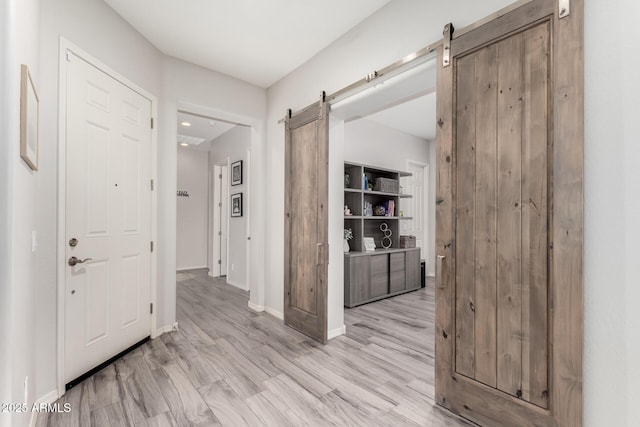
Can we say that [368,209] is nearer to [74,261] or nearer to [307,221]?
[307,221]

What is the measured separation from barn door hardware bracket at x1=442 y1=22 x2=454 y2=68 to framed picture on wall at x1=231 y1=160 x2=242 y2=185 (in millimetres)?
3973

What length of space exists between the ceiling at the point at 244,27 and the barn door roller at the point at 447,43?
2.31 feet

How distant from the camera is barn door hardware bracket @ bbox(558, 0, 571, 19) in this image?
1.38 metres

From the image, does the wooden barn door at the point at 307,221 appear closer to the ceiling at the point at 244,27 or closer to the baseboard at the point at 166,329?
the ceiling at the point at 244,27

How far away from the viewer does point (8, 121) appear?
1068 millimetres

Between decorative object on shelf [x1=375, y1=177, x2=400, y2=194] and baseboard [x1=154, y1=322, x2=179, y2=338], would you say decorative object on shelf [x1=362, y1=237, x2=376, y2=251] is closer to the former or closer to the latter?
decorative object on shelf [x1=375, y1=177, x2=400, y2=194]

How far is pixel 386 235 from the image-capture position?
5016 millimetres

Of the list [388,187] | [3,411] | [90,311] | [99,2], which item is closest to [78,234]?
[90,311]

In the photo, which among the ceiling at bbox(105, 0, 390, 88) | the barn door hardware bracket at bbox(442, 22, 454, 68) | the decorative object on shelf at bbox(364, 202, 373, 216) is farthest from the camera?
the decorative object on shelf at bbox(364, 202, 373, 216)

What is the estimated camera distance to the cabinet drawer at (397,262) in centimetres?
454

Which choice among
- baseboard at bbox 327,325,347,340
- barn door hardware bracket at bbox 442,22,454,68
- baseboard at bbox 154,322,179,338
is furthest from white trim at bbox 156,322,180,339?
barn door hardware bracket at bbox 442,22,454,68

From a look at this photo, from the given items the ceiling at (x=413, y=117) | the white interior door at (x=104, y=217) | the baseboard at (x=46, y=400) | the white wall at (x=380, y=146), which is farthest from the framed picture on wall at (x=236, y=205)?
the baseboard at (x=46, y=400)

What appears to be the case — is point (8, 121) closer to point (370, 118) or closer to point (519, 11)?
point (519, 11)

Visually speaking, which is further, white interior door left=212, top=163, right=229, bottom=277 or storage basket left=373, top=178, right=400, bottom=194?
white interior door left=212, top=163, right=229, bottom=277
